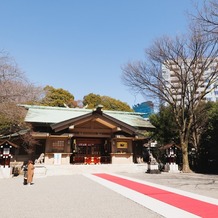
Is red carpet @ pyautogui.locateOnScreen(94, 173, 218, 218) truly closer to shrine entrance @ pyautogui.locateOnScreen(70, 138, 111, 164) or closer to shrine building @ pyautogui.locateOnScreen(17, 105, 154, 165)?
shrine building @ pyautogui.locateOnScreen(17, 105, 154, 165)

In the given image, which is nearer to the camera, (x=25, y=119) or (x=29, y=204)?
(x=29, y=204)

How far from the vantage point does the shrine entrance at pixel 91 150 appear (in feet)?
70.2

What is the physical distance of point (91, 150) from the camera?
22766 millimetres

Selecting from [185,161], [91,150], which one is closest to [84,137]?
[91,150]

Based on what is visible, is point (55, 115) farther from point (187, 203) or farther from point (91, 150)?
point (187, 203)

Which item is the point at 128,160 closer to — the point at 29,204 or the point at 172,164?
the point at 172,164

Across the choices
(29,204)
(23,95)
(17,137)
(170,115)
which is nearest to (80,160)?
(17,137)

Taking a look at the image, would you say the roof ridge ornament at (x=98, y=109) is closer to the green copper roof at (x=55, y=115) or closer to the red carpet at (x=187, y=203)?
the green copper roof at (x=55, y=115)

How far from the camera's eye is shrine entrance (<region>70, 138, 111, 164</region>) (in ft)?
70.2

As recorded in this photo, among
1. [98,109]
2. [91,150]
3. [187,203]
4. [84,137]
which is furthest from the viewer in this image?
[91,150]

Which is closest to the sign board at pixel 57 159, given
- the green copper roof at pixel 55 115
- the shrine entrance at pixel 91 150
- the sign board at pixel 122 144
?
the shrine entrance at pixel 91 150

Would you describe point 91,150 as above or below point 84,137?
below

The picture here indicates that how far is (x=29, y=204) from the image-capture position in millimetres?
7215

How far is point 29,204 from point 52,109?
17.6 metres
